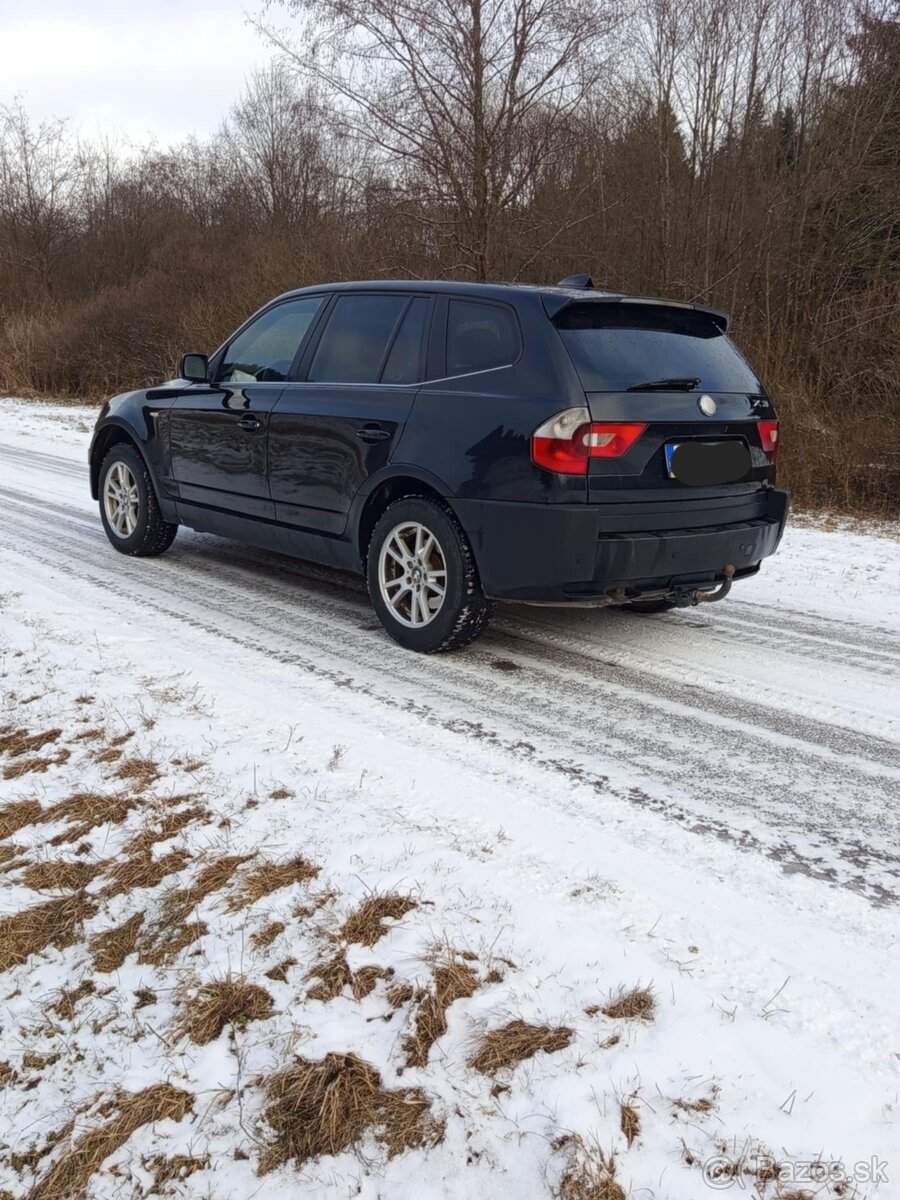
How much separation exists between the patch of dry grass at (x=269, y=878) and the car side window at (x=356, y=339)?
2904 millimetres

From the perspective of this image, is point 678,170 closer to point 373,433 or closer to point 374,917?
point 373,433

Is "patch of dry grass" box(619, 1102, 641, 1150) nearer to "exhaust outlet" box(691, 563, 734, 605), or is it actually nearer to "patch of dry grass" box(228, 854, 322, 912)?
"patch of dry grass" box(228, 854, 322, 912)

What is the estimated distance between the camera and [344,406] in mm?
5000

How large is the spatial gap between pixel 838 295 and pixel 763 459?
967 centimetres

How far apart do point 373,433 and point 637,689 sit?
6.06ft

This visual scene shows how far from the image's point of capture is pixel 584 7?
11453 mm

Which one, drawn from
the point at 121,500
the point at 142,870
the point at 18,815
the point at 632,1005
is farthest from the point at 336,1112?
the point at 121,500

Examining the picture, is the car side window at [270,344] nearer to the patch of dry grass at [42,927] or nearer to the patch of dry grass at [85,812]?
the patch of dry grass at [85,812]

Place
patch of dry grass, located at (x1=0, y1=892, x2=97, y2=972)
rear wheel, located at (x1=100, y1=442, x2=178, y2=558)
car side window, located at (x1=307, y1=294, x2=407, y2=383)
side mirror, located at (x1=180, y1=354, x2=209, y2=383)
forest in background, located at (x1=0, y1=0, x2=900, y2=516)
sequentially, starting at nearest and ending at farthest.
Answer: patch of dry grass, located at (x1=0, y1=892, x2=97, y2=972) → car side window, located at (x1=307, y1=294, x2=407, y2=383) → side mirror, located at (x1=180, y1=354, x2=209, y2=383) → rear wheel, located at (x1=100, y1=442, x2=178, y2=558) → forest in background, located at (x1=0, y1=0, x2=900, y2=516)

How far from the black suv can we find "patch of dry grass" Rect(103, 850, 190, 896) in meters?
2.00

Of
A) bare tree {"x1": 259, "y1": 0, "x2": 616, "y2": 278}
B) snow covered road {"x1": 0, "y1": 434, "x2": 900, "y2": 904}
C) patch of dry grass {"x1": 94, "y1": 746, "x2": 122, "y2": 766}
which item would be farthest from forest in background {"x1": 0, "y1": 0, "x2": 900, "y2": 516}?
patch of dry grass {"x1": 94, "y1": 746, "x2": 122, "y2": 766}

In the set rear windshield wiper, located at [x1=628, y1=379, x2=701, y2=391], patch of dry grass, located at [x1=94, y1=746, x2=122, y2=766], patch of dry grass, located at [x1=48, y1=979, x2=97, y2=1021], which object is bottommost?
patch of dry grass, located at [x1=48, y1=979, x2=97, y2=1021]

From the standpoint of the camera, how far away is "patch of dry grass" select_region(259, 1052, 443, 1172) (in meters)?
1.96

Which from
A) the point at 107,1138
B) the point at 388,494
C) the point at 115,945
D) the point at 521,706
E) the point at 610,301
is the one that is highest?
the point at 610,301
